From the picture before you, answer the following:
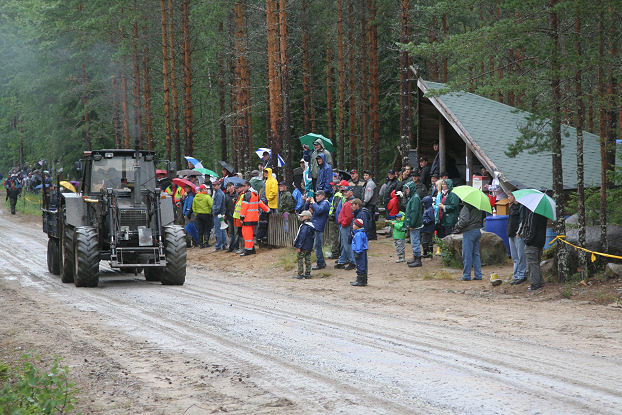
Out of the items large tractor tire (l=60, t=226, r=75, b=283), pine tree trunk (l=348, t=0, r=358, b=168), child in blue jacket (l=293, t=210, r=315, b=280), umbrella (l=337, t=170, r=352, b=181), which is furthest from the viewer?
pine tree trunk (l=348, t=0, r=358, b=168)

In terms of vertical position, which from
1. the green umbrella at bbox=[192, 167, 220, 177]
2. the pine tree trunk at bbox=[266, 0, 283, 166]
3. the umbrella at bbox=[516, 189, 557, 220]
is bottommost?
the umbrella at bbox=[516, 189, 557, 220]

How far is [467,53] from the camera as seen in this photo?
1434 cm

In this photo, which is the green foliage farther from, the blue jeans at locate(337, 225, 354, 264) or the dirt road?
the blue jeans at locate(337, 225, 354, 264)

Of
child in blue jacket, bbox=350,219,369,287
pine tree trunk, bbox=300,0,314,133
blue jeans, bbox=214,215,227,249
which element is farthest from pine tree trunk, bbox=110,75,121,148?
child in blue jacket, bbox=350,219,369,287

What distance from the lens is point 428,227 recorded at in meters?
18.2

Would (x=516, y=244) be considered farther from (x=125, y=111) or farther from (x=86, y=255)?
(x=125, y=111)

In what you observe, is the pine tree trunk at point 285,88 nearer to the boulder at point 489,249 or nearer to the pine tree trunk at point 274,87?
the pine tree trunk at point 274,87

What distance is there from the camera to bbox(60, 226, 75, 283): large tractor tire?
16.4m

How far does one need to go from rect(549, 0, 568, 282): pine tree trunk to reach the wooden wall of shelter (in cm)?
749

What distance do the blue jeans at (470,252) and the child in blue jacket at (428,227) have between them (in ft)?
6.35

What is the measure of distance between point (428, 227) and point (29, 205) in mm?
35995

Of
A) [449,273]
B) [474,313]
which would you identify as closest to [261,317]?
[474,313]

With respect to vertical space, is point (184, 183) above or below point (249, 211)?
above

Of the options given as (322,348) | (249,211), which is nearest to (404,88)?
(249,211)
